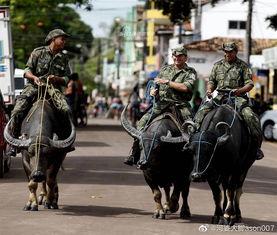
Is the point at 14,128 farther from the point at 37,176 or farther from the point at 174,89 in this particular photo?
the point at 174,89

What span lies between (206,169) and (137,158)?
1.57m

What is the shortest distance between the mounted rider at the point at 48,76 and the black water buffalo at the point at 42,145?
0.46ft

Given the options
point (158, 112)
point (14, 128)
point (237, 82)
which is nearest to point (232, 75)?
point (237, 82)

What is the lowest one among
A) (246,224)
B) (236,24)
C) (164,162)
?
(236,24)

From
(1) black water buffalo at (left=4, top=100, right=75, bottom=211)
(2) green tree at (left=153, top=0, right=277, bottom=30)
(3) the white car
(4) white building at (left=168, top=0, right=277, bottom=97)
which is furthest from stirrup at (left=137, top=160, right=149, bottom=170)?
(4) white building at (left=168, top=0, right=277, bottom=97)

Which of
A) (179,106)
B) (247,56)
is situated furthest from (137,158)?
(247,56)

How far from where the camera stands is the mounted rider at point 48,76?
1330 cm

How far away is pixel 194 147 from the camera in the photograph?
1172cm

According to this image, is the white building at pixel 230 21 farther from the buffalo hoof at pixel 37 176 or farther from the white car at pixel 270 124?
the buffalo hoof at pixel 37 176

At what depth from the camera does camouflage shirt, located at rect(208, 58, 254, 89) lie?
42.9ft

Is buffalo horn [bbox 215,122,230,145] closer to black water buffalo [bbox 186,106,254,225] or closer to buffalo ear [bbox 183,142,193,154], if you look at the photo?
black water buffalo [bbox 186,106,254,225]

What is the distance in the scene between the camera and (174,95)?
1309 cm

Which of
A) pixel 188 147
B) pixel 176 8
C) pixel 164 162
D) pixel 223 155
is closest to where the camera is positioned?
pixel 188 147

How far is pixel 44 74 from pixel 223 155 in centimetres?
326
